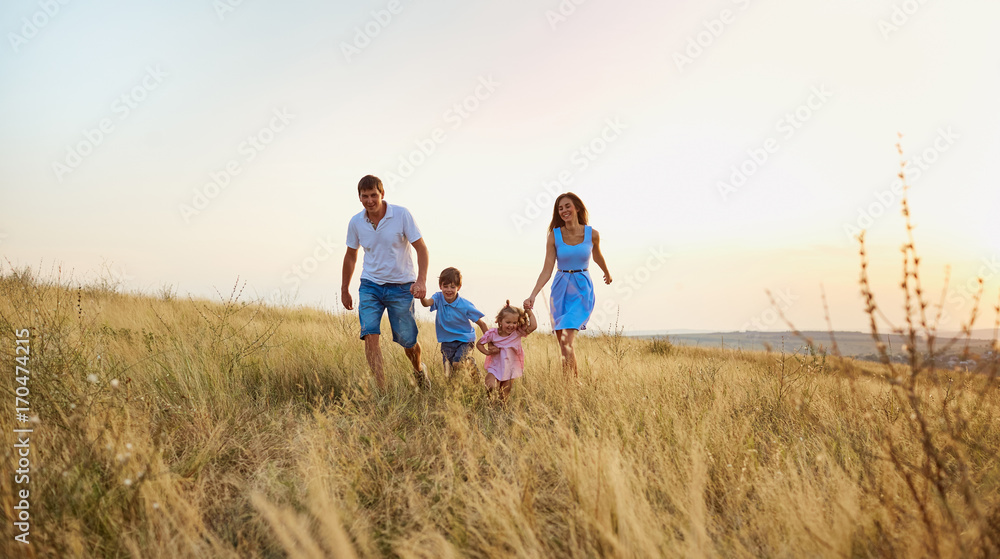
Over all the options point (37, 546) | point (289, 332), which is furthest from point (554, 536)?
point (289, 332)

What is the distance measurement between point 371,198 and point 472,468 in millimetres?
2809

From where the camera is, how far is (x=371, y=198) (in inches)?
189

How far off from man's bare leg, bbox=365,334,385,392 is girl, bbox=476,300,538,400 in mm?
981

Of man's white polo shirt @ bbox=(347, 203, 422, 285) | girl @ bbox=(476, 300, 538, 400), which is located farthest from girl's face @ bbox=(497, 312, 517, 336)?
man's white polo shirt @ bbox=(347, 203, 422, 285)

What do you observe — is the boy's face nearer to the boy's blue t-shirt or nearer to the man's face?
the boy's blue t-shirt

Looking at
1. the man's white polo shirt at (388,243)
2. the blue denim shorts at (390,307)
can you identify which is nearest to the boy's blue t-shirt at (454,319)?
the blue denim shorts at (390,307)

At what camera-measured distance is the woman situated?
5.03 m

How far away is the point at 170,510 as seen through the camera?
2.62 meters

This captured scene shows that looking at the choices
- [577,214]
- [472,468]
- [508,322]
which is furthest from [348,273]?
[472,468]

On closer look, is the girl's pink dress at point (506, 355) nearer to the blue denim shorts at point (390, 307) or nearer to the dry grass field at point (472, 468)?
the dry grass field at point (472, 468)

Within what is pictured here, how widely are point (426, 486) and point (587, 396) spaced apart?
1.94m

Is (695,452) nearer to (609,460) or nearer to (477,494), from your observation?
(609,460)

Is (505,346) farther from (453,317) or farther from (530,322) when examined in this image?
(453,317)

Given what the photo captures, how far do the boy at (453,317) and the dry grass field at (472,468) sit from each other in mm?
399
